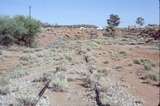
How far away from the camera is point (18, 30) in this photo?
169 ft

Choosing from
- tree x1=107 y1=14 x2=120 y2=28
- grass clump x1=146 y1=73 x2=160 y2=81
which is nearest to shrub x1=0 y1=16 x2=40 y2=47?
grass clump x1=146 y1=73 x2=160 y2=81

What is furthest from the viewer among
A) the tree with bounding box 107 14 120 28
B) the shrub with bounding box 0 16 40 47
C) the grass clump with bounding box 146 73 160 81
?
the tree with bounding box 107 14 120 28

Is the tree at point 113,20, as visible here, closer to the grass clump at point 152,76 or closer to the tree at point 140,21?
the tree at point 140,21

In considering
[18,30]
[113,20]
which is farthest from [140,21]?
[18,30]

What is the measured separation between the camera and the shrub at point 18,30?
164ft

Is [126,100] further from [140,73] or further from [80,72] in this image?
[140,73]

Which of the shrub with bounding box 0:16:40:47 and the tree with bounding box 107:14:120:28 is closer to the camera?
the shrub with bounding box 0:16:40:47

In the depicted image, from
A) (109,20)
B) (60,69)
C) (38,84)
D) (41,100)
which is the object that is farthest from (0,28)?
(109,20)

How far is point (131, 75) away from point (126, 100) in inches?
355

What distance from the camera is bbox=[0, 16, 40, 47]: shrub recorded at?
4994cm

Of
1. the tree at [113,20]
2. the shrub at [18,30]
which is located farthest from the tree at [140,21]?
the shrub at [18,30]

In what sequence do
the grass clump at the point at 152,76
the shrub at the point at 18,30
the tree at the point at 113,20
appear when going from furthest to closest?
the tree at the point at 113,20 < the shrub at the point at 18,30 < the grass clump at the point at 152,76

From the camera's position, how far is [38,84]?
16.6 m

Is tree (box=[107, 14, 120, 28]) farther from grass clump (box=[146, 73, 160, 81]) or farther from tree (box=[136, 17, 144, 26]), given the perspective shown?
grass clump (box=[146, 73, 160, 81])
